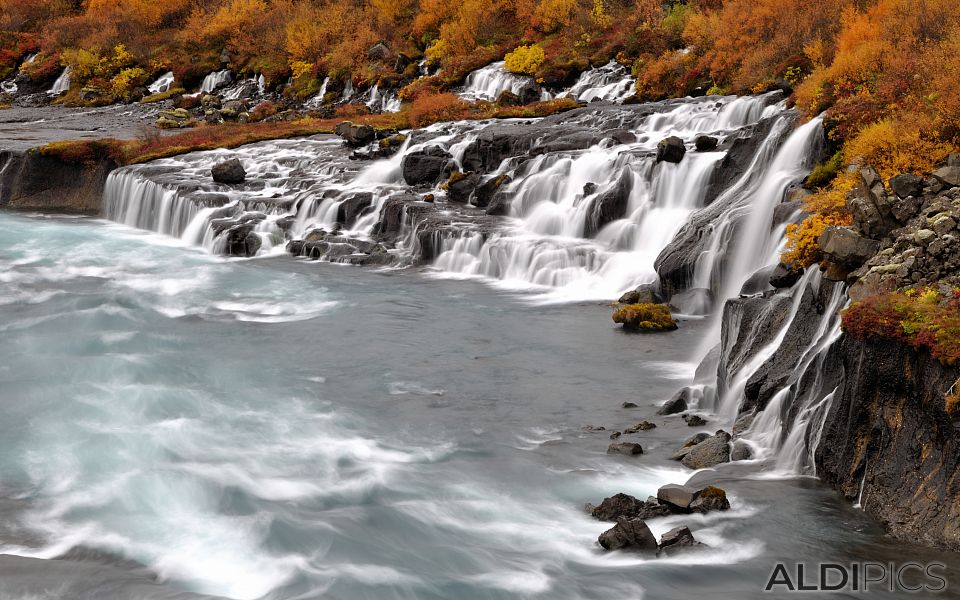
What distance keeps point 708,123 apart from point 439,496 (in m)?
18.6

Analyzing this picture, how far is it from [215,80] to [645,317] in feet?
140

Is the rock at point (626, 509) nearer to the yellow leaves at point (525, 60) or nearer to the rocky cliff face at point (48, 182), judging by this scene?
the rocky cliff face at point (48, 182)

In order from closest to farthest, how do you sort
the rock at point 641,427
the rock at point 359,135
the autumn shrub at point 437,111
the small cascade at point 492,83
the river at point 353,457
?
the river at point 353,457 → the rock at point 641,427 → the rock at point 359,135 → the autumn shrub at point 437,111 → the small cascade at point 492,83

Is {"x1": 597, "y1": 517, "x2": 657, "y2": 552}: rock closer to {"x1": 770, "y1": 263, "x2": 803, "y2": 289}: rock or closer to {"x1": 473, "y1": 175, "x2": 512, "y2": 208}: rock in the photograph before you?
{"x1": 770, "y1": 263, "x2": 803, "y2": 289}: rock

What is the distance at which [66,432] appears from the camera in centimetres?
1330

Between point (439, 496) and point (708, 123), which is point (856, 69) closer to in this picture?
point (708, 123)

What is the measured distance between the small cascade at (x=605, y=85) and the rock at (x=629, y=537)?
2691 cm

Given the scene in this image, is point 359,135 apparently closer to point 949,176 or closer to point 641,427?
point 641,427

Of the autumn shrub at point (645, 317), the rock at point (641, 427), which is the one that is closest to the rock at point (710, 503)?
the rock at point (641, 427)

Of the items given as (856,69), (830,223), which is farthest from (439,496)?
(856,69)

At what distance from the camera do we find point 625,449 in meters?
12.3

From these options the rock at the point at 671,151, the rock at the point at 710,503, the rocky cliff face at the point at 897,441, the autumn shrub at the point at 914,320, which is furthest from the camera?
the rock at the point at 671,151

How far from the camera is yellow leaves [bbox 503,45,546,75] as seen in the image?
4016 centimetres

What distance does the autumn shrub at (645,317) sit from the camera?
715 inches
